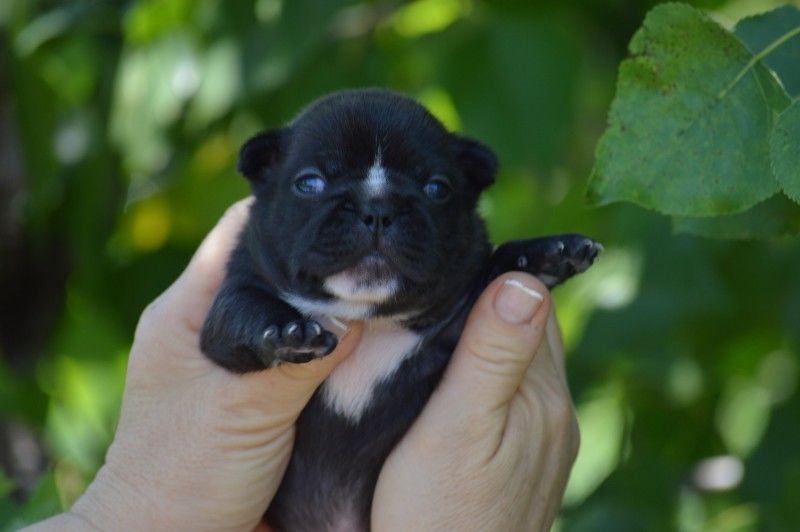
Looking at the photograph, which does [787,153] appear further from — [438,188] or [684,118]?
[438,188]

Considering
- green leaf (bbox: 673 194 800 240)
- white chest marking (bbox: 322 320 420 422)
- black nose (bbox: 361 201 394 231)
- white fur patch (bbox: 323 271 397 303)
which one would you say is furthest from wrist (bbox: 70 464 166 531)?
green leaf (bbox: 673 194 800 240)

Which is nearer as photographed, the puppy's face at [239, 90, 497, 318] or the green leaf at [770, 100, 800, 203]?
the green leaf at [770, 100, 800, 203]

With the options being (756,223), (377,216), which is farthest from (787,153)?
(377,216)

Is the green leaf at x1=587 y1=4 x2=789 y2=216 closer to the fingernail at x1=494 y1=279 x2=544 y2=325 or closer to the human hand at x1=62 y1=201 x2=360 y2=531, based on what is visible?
the fingernail at x1=494 y1=279 x2=544 y2=325

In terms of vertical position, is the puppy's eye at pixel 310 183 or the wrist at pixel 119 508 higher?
the puppy's eye at pixel 310 183

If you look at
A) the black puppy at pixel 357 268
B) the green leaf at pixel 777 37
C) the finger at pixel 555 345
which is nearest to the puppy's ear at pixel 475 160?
the black puppy at pixel 357 268

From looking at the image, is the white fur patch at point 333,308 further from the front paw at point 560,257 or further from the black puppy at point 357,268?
the front paw at point 560,257
